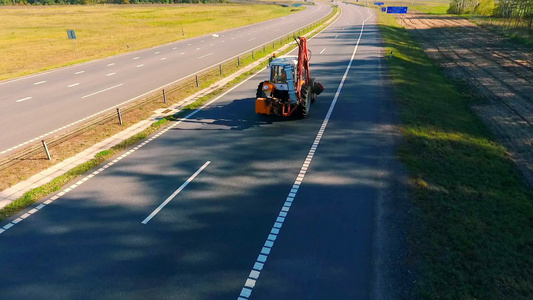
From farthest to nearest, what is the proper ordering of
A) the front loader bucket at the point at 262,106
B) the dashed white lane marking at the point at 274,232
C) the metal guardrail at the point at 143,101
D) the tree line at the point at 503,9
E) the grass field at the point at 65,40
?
1. the tree line at the point at 503,9
2. the grass field at the point at 65,40
3. the front loader bucket at the point at 262,106
4. the metal guardrail at the point at 143,101
5. the dashed white lane marking at the point at 274,232

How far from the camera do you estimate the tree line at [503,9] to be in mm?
43600

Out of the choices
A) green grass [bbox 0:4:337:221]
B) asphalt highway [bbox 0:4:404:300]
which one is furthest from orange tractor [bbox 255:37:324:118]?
green grass [bbox 0:4:337:221]

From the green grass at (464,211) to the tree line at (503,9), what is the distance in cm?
3999

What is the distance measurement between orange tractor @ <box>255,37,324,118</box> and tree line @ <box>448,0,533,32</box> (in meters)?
43.1

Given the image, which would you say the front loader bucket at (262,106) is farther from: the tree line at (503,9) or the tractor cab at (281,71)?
the tree line at (503,9)

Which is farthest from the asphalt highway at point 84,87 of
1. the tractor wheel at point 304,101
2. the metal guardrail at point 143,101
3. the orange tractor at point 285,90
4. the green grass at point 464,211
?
the green grass at point 464,211

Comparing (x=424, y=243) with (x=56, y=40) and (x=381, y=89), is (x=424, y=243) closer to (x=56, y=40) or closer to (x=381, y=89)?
(x=381, y=89)

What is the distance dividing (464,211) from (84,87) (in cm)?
2396

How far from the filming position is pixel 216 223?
8656mm

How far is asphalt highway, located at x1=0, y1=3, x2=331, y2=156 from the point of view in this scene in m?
15.7

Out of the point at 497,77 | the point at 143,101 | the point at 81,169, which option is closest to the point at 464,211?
the point at 81,169

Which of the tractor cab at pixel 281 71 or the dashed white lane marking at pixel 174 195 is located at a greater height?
the tractor cab at pixel 281 71

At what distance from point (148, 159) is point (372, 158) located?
8816 millimetres

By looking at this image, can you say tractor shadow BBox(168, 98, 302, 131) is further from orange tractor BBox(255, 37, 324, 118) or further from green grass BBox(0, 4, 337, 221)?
green grass BBox(0, 4, 337, 221)
